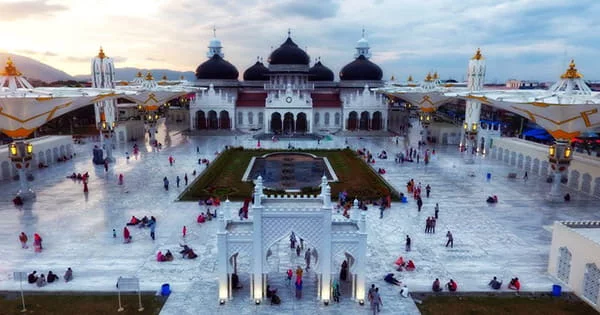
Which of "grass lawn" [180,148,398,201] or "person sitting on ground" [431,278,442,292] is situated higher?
"grass lawn" [180,148,398,201]

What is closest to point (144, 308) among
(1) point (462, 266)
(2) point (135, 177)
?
(1) point (462, 266)

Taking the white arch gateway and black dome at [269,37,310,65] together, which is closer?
the white arch gateway

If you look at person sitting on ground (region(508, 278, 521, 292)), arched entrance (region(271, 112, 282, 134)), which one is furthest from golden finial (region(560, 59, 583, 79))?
arched entrance (region(271, 112, 282, 134))

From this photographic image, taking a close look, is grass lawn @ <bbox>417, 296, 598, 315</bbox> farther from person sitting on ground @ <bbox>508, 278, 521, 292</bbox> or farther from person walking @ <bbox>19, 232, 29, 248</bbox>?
person walking @ <bbox>19, 232, 29, 248</bbox>

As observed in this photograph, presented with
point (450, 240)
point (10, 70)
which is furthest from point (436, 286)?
point (10, 70)

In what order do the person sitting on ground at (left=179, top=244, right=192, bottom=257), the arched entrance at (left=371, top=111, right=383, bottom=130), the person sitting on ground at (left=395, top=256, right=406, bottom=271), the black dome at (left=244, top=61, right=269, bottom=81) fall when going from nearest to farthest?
the person sitting on ground at (left=395, top=256, right=406, bottom=271), the person sitting on ground at (left=179, top=244, right=192, bottom=257), the arched entrance at (left=371, top=111, right=383, bottom=130), the black dome at (left=244, top=61, right=269, bottom=81)

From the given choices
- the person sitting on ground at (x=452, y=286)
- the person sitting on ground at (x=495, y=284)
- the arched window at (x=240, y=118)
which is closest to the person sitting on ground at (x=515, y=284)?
the person sitting on ground at (x=495, y=284)

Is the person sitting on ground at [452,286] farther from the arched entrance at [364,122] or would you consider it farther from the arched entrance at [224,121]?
the arched entrance at [224,121]

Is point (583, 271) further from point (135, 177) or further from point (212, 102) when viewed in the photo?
point (212, 102)
